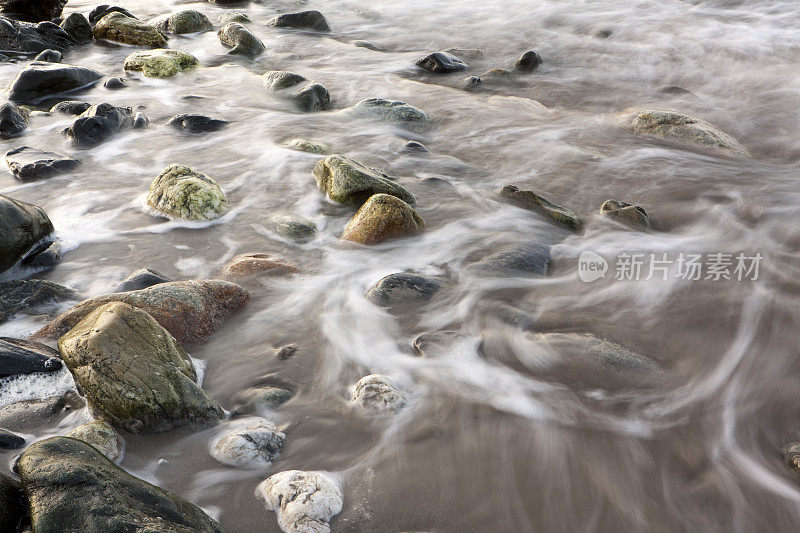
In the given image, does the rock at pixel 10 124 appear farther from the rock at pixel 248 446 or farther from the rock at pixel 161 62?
the rock at pixel 248 446

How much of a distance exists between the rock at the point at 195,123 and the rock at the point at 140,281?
296 centimetres

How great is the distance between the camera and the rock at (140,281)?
3.26m

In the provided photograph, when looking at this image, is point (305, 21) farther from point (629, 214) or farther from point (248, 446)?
point (248, 446)

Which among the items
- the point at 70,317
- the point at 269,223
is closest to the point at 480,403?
the point at 70,317

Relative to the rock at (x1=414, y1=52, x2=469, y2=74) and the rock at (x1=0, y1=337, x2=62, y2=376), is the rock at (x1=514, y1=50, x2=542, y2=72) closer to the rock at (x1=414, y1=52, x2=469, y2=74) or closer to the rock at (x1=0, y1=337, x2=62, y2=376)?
the rock at (x1=414, y1=52, x2=469, y2=74)

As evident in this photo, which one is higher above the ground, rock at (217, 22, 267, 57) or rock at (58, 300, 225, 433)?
rock at (58, 300, 225, 433)

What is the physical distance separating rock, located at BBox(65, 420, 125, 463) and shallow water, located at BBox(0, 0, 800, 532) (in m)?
0.08

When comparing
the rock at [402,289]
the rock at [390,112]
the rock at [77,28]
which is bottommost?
the rock at [77,28]

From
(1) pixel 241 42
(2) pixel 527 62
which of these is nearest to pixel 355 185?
(2) pixel 527 62

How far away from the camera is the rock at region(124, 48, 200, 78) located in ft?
24.9

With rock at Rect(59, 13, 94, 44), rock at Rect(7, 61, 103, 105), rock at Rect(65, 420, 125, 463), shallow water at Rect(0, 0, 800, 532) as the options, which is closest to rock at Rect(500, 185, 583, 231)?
shallow water at Rect(0, 0, 800, 532)

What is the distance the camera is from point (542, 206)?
167 inches

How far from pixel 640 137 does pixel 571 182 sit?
3.87ft

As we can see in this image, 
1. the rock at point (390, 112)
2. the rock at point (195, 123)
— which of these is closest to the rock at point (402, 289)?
the rock at point (390, 112)
